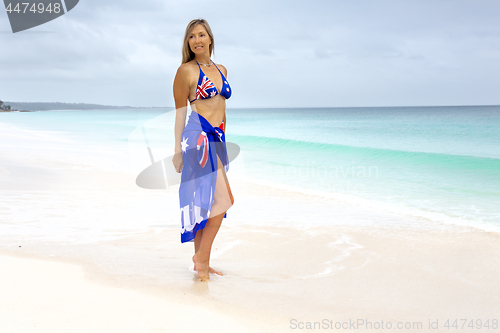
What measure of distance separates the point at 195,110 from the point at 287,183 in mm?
5912

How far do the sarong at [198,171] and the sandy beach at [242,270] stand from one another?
18.8 inches

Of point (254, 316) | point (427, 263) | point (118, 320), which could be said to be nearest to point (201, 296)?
point (254, 316)

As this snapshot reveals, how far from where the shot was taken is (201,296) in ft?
8.46

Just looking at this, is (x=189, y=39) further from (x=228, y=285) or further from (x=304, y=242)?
(x=304, y=242)

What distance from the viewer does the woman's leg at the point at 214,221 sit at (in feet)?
9.38

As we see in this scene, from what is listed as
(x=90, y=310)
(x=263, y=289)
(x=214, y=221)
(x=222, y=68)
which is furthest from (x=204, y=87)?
(x=90, y=310)

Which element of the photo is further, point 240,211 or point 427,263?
point 240,211

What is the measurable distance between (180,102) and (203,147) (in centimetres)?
35

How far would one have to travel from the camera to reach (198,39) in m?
2.79

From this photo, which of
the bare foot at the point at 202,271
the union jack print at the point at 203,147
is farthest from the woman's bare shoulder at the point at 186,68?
the bare foot at the point at 202,271

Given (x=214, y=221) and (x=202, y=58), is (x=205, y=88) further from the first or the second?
(x=214, y=221)

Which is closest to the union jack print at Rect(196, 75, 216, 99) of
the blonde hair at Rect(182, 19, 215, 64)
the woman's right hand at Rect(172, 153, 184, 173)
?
the blonde hair at Rect(182, 19, 215, 64)

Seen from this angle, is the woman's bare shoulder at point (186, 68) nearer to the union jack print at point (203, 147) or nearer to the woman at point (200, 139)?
the woman at point (200, 139)

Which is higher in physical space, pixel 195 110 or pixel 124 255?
pixel 195 110
